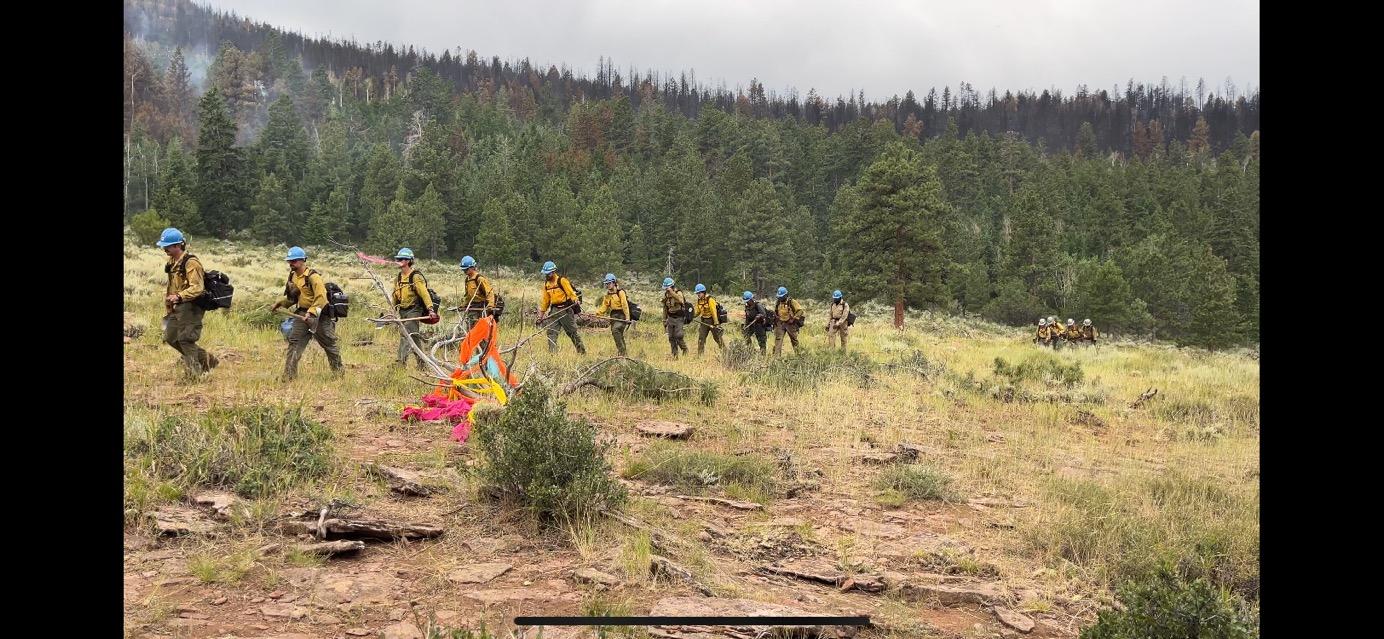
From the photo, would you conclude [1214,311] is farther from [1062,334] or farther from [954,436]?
[954,436]

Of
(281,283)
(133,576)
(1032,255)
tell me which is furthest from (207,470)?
(1032,255)

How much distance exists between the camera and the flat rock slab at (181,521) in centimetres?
425

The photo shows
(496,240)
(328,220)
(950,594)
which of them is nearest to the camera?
(950,594)

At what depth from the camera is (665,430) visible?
8.08 meters

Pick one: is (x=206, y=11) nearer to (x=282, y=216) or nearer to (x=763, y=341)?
(x=282, y=216)

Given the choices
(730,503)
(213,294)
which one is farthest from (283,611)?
(213,294)

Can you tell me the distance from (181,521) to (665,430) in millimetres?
4547

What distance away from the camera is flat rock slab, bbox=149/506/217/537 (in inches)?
167

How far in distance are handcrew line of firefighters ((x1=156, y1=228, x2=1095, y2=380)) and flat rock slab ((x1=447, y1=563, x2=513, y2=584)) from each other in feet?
11.3

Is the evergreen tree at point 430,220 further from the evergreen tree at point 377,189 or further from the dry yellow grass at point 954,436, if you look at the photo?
the dry yellow grass at point 954,436

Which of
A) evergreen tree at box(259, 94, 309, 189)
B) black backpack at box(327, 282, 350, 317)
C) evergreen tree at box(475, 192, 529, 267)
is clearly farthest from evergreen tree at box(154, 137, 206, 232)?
black backpack at box(327, 282, 350, 317)

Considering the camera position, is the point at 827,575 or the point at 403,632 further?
the point at 827,575

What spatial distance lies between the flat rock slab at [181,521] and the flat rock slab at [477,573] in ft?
4.95
